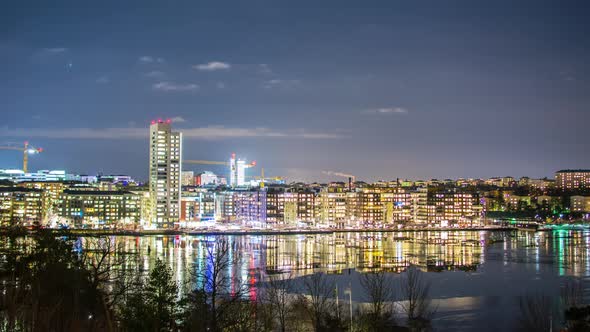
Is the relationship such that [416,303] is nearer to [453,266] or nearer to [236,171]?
[453,266]

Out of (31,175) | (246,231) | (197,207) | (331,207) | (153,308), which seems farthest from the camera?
(31,175)

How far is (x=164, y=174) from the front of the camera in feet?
150

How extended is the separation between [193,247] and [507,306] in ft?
60.3

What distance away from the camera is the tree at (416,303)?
10297 mm

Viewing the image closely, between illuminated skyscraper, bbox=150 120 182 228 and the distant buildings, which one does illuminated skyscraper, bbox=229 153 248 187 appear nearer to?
the distant buildings

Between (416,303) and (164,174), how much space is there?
34531 millimetres

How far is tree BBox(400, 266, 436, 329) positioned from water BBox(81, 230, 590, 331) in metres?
0.30

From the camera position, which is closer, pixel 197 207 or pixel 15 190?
pixel 15 190

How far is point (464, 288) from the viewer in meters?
17.0

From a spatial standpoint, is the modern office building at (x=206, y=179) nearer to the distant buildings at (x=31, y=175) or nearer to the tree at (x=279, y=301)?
the distant buildings at (x=31, y=175)

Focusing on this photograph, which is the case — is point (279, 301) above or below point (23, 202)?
below

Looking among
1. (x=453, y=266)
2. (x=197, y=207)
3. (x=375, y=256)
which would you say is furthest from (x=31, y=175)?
(x=453, y=266)

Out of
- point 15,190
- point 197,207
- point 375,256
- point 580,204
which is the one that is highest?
point 15,190

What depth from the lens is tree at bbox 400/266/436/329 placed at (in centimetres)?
1030
